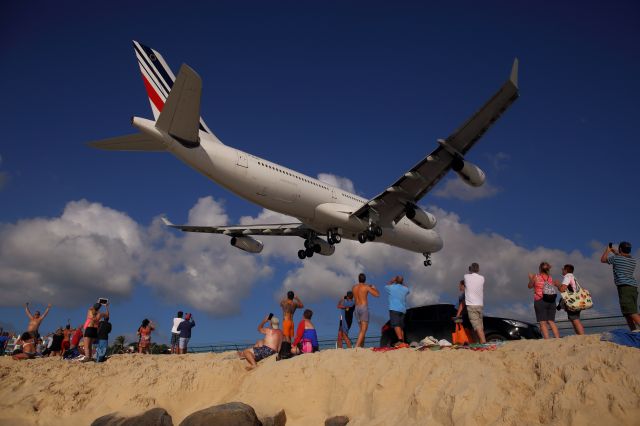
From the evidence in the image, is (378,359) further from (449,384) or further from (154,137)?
(154,137)

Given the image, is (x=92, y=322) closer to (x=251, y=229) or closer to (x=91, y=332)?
(x=91, y=332)

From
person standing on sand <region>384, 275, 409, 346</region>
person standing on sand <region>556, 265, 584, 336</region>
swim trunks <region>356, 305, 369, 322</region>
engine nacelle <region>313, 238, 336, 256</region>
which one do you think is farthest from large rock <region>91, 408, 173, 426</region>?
engine nacelle <region>313, 238, 336, 256</region>

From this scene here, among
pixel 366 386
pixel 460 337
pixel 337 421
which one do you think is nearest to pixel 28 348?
pixel 337 421

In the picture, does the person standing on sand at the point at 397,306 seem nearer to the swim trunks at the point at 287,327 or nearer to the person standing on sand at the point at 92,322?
the swim trunks at the point at 287,327

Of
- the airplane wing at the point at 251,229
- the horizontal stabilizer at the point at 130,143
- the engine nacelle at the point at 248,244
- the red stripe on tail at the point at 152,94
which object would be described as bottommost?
the engine nacelle at the point at 248,244

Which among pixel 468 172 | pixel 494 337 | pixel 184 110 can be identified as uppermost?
pixel 184 110

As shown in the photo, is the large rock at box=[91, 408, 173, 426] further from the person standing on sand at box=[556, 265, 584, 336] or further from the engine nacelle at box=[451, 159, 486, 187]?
the engine nacelle at box=[451, 159, 486, 187]

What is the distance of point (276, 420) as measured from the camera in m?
10.1

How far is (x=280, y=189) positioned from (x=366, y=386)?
12.5 metres

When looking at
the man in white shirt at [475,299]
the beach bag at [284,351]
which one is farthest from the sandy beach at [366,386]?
the man in white shirt at [475,299]

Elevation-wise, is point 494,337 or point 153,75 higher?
point 153,75

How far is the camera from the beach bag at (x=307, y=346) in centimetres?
1180

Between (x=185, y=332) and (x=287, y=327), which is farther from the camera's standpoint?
(x=185, y=332)

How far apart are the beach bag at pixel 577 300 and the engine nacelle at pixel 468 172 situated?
1001 cm
